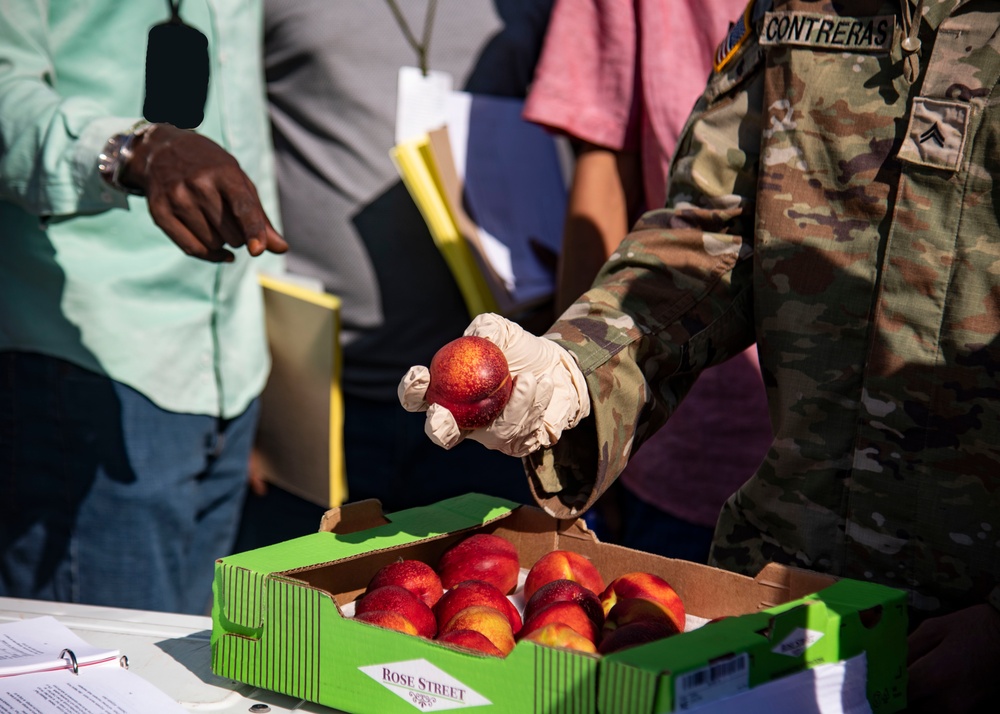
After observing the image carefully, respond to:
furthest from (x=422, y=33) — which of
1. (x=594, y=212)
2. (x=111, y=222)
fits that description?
(x=111, y=222)

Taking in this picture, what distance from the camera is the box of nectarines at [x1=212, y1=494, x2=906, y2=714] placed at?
1039 millimetres

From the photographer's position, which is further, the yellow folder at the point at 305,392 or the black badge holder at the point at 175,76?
the yellow folder at the point at 305,392

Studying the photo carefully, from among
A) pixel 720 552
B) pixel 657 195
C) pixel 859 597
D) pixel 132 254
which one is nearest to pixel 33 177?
pixel 132 254

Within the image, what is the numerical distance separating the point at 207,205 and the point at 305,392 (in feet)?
3.46

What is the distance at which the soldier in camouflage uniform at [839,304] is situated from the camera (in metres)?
1.42

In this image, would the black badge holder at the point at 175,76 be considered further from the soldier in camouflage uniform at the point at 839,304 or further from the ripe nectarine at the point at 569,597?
the ripe nectarine at the point at 569,597

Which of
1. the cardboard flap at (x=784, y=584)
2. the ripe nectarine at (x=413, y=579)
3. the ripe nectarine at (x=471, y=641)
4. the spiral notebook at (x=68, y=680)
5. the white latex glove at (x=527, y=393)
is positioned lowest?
the spiral notebook at (x=68, y=680)

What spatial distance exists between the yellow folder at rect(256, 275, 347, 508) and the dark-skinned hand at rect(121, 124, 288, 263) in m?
0.78

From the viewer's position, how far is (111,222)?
230 centimetres

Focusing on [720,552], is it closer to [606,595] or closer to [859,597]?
[606,595]

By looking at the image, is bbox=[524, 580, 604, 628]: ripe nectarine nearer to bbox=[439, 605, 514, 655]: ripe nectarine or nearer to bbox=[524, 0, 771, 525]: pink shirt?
bbox=[439, 605, 514, 655]: ripe nectarine

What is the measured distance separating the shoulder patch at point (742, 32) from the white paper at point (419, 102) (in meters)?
1.15

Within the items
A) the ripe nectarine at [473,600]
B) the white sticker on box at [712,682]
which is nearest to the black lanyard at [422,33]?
the ripe nectarine at [473,600]

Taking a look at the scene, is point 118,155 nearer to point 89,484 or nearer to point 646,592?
point 89,484
